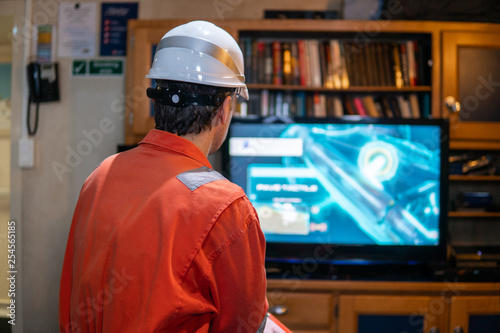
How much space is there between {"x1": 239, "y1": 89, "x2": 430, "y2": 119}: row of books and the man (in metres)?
1.64

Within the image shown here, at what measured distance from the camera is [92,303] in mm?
755

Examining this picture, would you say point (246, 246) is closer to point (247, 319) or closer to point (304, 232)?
point (247, 319)

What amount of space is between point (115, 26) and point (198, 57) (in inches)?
81.0

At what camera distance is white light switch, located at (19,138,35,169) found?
262cm

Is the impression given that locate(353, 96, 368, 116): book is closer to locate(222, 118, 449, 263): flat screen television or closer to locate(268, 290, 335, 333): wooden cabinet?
locate(222, 118, 449, 263): flat screen television

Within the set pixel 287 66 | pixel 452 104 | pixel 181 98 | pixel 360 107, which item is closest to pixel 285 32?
pixel 287 66

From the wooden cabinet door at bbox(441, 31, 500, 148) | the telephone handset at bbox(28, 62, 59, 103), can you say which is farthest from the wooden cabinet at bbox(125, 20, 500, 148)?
the telephone handset at bbox(28, 62, 59, 103)

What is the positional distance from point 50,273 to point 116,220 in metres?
2.29

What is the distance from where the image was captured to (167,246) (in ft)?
2.33

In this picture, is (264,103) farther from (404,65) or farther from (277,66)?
(404,65)

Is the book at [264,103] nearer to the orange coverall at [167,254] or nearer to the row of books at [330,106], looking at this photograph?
the row of books at [330,106]

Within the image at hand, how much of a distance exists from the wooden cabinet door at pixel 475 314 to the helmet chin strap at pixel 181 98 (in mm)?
1812

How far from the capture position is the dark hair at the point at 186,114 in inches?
33.8

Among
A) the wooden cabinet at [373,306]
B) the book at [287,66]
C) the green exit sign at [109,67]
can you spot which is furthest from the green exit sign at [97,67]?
the wooden cabinet at [373,306]
